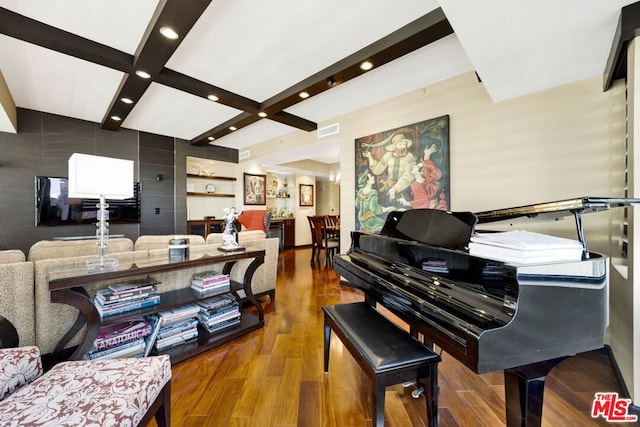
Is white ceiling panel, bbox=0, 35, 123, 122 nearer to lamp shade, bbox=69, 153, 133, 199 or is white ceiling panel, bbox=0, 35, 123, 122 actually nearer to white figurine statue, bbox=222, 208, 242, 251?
lamp shade, bbox=69, 153, 133, 199

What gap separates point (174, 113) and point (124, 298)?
336cm

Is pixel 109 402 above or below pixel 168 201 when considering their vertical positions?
below

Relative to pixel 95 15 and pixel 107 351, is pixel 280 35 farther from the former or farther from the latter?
pixel 107 351

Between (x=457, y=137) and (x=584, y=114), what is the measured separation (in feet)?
3.17

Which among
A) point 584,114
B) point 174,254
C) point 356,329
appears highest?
point 584,114

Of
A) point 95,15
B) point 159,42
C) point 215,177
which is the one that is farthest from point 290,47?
point 215,177

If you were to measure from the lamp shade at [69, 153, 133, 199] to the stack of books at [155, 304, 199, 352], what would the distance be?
39.5 inches

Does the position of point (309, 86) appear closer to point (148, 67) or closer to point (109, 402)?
point (148, 67)

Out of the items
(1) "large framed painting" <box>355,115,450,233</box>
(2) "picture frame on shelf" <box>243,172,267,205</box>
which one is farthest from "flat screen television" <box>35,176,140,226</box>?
(1) "large framed painting" <box>355,115,450,233</box>

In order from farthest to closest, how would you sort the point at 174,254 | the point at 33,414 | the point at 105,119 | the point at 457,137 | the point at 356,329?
the point at 105,119 < the point at 457,137 < the point at 174,254 < the point at 356,329 < the point at 33,414

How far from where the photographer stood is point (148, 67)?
2479 millimetres

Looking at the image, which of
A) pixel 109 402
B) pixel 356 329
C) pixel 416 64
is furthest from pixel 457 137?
pixel 109 402

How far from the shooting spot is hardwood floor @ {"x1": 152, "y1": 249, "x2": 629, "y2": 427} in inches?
53.0

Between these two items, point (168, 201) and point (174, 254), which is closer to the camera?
point (174, 254)
